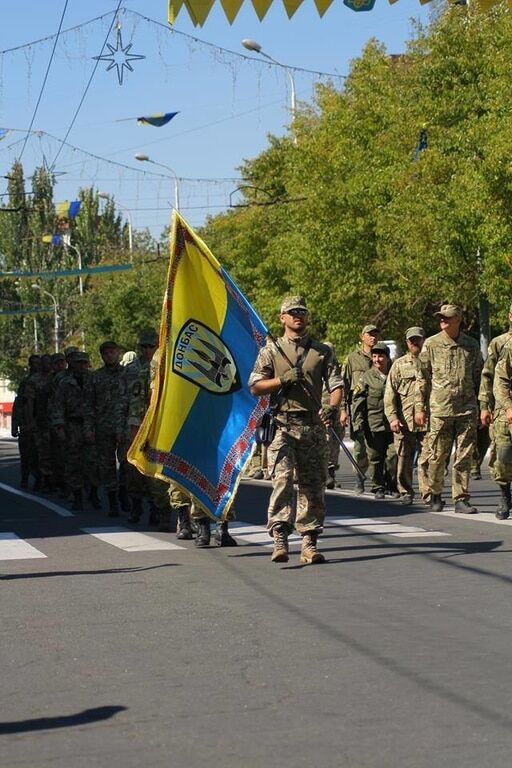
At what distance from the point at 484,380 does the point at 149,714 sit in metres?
8.17

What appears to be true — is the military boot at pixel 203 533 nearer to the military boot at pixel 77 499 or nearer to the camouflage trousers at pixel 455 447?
the camouflage trousers at pixel 455 447

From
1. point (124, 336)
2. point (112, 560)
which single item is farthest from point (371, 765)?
point (124, 336)

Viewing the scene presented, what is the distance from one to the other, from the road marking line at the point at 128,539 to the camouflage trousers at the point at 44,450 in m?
Answer: 7.15

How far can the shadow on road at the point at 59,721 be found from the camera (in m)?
6.04

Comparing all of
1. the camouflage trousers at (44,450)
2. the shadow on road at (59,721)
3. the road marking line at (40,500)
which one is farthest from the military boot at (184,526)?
the camouflage trousers at (44,450)

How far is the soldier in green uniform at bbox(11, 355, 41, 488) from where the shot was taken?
22875mm

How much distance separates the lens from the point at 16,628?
8.51m

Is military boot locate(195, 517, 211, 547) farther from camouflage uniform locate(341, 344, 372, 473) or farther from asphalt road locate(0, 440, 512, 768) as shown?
camouflage uniform locate(341, 344, 372, 473)

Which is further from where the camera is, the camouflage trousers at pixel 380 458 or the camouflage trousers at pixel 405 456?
the camouflage trousers at pixel 380 458

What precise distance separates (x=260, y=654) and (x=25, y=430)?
1600 cm

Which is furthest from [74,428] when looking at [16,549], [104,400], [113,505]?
[16,549]

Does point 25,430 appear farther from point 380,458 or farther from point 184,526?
point 184,526

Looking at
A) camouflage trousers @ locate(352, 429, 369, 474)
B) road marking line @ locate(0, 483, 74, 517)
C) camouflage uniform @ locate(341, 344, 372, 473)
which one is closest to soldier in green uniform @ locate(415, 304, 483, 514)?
camouflage trousers @ locate(352, 429, 369, 474)

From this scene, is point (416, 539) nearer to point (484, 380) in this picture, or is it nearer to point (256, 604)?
point (484, 380)
